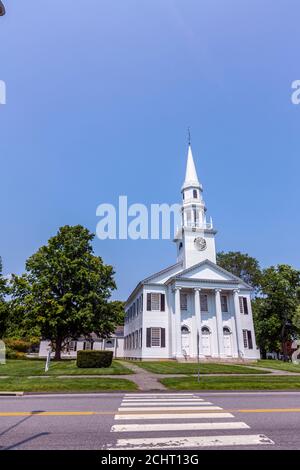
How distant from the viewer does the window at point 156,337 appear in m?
34.2

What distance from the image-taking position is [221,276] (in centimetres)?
3650

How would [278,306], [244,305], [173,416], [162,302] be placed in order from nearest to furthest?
[173,416], [162,302], [244,305], [278,306]

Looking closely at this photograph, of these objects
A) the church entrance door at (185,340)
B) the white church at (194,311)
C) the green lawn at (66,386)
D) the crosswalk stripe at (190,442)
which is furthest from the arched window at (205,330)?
the crosswalk stripe at (190,442)

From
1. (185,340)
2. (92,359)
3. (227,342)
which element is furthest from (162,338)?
(92,359)

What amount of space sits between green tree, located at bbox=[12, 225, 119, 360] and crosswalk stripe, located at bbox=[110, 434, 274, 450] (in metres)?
27.0

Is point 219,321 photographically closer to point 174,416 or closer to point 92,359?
point 92,359

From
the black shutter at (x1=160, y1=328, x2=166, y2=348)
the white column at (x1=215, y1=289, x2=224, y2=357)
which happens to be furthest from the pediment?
the black shutter at (x1=160, y1=328, x2=166, y2=348)

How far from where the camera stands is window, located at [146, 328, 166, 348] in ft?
112

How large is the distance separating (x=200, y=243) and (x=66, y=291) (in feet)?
54.9

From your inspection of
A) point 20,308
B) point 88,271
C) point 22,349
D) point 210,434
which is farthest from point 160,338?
point 210,434

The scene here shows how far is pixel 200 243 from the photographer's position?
39219 millimetres

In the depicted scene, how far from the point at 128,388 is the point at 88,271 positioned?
2290cm

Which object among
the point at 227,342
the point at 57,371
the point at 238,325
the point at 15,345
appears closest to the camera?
the point at 57,371

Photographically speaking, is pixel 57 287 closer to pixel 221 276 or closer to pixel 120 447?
pixel 221 276
